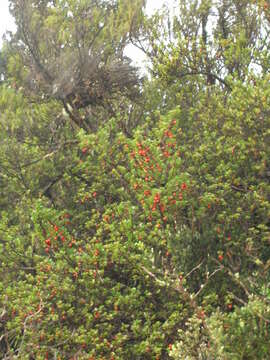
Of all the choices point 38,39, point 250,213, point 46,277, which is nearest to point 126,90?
point 38,39

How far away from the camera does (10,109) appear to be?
642 inches

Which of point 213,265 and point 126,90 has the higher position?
point 126,90

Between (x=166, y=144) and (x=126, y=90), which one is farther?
(x=126, y=90)

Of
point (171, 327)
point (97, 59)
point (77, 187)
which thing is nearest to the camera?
point (171, 327)

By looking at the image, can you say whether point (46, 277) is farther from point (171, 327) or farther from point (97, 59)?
point (97, 59)

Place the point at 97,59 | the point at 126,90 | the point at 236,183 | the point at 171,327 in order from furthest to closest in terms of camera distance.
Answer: the point at 126,90 < the point at 97,59 < the point at 236,183 < the point at 171,327

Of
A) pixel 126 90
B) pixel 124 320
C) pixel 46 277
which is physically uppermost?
pixel 126 90

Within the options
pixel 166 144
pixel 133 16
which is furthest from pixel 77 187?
pixel 133 16

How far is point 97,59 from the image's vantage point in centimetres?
1672

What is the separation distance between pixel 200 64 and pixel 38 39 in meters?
5.18

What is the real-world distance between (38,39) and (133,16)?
332 cm

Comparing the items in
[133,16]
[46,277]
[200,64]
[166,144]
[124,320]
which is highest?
[133,16]

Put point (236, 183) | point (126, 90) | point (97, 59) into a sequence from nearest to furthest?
point (236, 183) < point (97, 59) < point (126, 90)

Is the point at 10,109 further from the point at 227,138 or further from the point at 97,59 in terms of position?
the point at 227,138
